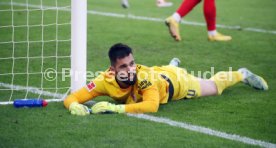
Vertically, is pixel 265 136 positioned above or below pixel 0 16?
below

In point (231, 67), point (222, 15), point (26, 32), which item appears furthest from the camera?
point (222, 15)

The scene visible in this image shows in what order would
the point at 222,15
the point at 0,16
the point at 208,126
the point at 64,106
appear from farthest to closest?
the point at 222,15 → the point at 0,16 → the point at 64,106 → the point at 208,126

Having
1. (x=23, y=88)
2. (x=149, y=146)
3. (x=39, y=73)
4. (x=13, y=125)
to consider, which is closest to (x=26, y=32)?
(x=39, y=73)

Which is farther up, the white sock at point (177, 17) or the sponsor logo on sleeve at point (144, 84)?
the white sock at point (177, 17)

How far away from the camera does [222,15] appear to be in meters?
9.59

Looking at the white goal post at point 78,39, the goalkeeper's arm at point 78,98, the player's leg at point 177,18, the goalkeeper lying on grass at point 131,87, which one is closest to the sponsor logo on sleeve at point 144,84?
the goalkeeper lying on grass at point 131,87

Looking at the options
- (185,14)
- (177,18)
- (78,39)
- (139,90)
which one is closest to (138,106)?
(139,90)

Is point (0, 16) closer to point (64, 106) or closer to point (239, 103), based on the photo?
point (64, 106)

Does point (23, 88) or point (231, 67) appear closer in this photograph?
point (23, 88)

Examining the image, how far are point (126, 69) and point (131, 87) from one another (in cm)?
20

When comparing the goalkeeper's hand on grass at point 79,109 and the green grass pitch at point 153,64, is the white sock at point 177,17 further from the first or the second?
the goalkeeper's hand on grass at point 79,109

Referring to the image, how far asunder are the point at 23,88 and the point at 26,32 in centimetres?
273

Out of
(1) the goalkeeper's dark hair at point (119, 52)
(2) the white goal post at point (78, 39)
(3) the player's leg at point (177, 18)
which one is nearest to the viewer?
(1) the goalkeeper's dark hair at point (119, 52)

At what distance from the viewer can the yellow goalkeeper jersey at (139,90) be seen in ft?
13.8
